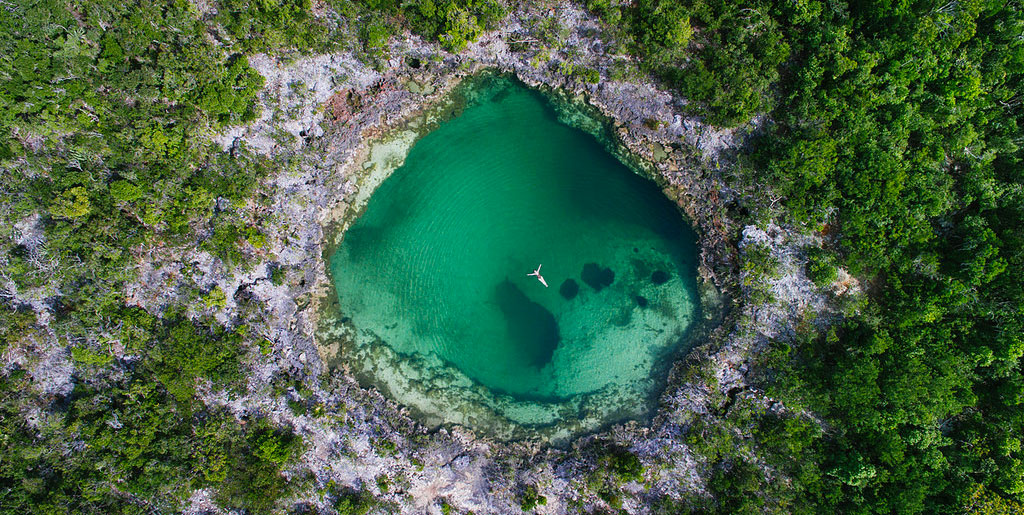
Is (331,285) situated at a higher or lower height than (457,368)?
lower

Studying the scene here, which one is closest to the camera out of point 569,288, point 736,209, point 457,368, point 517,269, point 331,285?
point 736,209

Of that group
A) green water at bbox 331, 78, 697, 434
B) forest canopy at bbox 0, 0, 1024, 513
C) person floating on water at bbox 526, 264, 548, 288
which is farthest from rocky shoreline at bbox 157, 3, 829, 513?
person floating on water at bbox 526, 264, 548, 288

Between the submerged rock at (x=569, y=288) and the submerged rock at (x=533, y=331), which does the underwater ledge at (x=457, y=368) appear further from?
the submerged rock at (x=569, y=288)

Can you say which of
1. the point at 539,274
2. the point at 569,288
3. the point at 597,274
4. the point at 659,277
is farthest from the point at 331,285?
the point at 659,277

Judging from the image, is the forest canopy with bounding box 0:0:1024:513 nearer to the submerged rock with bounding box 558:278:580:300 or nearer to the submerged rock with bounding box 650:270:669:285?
the submerged rock with bounding box 650:270:669:285

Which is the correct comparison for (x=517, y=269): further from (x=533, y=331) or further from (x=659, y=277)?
(x=659, y=277)

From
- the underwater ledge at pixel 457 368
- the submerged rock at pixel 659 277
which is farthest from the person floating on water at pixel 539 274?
the underwater ledge at pixel 457 368

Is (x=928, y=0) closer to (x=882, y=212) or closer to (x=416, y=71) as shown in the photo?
(x=882, y=212)

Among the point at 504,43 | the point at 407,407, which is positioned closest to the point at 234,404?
the point at 407,407
